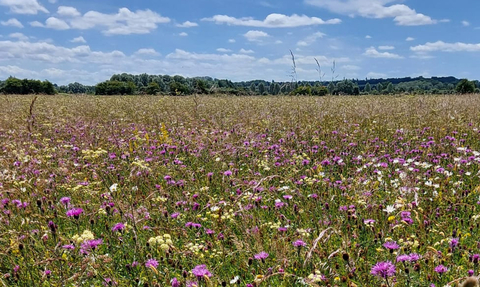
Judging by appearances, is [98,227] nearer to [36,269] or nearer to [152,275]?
[36,269]

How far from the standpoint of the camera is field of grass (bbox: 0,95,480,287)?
2.07 m

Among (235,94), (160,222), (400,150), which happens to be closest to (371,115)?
(400,150)

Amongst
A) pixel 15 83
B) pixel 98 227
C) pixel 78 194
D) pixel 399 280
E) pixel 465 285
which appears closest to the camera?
pixel 465 285

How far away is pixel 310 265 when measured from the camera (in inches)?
85.0

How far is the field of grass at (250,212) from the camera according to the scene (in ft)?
6.79

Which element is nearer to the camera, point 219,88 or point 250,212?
point 250,212

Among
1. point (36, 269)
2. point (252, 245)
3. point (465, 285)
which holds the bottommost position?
point (36, 269)

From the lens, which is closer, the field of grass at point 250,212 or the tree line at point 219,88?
the field of grass at point 250,212

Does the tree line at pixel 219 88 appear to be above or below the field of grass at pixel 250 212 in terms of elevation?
above

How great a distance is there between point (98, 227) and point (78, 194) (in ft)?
2.10

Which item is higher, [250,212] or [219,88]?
[219,88]

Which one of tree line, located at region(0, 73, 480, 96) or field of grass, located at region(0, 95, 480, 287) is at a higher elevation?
tree line, located at region(0, 73, 480, 96)

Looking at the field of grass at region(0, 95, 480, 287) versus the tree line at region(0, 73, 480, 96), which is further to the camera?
the tree line at region(0, 73, 480, 96)

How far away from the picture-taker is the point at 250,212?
2943 mm
